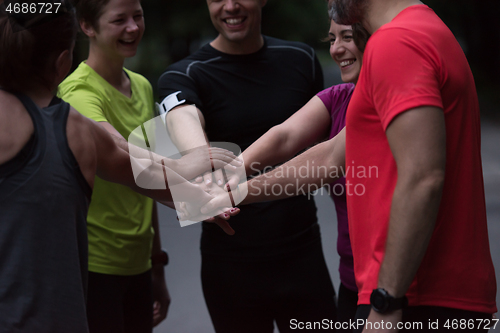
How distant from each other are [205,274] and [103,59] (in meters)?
1.09

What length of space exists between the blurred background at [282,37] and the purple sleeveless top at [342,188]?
0.40 meters

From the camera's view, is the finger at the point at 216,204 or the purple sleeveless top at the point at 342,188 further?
the finger at the point at 216,204

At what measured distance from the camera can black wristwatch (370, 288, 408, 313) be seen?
1.33m

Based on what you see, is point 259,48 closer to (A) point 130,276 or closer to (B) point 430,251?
(A) point 130,276

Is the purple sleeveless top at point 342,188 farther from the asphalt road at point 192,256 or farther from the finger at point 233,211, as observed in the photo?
the asphalt road at point 192,256

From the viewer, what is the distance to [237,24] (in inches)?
99.7

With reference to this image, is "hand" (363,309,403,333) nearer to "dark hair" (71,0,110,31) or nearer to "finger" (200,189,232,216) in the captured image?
"finger" (200,189,232,216)

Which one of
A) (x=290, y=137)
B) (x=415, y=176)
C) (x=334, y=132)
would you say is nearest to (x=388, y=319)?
(x=415, y=176)

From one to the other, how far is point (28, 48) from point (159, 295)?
1782 millimetres

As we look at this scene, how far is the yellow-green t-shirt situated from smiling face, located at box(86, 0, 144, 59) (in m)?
0.14

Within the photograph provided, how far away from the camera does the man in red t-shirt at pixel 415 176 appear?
1273 mm
